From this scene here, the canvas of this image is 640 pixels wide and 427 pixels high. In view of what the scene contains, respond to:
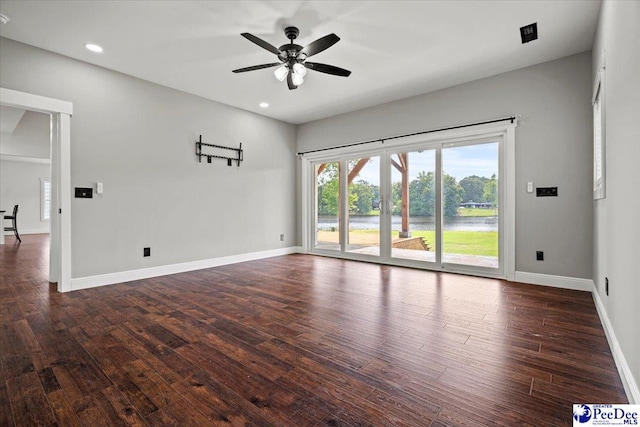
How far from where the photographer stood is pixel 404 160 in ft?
16.9

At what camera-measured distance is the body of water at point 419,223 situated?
14.3ft

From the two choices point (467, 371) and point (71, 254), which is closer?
point (467, 371)

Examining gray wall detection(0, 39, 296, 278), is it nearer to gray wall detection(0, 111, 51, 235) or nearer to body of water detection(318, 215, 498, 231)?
body of water detection(318, 215, 498, 231)

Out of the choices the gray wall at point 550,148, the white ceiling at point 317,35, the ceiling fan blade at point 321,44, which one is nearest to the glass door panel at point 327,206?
the white ceiling at point 317,35

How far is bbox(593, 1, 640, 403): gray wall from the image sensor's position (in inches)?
58.3

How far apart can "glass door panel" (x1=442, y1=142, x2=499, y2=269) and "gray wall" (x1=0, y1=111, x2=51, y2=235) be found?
405 inches

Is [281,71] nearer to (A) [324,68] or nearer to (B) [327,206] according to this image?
(A) [324,68]

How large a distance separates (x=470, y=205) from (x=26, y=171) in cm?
1381

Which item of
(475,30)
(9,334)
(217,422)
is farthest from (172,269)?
(475,30)

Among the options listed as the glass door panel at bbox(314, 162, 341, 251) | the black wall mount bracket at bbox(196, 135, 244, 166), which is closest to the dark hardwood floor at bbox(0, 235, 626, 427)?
the black wall mount bracket at bbox(196, 135, 244, 166)

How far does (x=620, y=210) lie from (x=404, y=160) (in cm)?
340

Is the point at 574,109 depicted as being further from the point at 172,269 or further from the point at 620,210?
the point at 172,269

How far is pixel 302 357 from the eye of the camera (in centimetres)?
200

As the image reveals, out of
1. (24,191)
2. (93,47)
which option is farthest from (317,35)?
(24,191)
